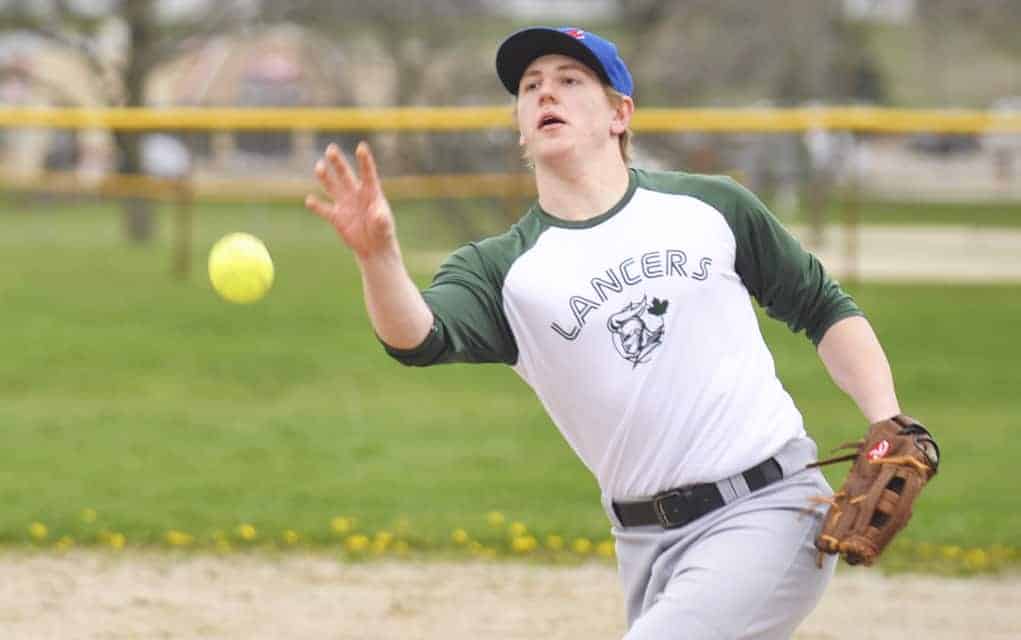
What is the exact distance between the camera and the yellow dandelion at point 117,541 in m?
6.68

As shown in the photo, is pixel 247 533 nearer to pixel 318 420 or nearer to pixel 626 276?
pixel 318 420

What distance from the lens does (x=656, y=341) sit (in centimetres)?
329

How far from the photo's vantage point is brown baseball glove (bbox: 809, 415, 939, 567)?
320 cm

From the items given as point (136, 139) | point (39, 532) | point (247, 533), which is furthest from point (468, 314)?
point (136, 139)

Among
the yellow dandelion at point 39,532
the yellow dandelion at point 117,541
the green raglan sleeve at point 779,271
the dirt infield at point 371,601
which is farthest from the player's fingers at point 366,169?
the yellow dandelion at point 39,532

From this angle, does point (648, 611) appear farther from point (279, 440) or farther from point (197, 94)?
point (197, 94)

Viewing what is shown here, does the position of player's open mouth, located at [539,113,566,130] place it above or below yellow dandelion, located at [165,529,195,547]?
above

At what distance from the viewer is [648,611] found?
3.18 m

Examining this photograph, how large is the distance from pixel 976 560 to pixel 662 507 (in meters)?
3.55

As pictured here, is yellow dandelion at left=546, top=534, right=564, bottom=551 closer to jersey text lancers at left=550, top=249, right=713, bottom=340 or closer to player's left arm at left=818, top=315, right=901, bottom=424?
player's left arm at left=818, top=315, right=901, bottom=424

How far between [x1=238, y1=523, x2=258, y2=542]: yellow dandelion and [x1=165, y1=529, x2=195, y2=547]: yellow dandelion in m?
0.19

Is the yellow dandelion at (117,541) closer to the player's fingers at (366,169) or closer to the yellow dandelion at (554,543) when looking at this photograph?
the yellow dandelion at (554,543)

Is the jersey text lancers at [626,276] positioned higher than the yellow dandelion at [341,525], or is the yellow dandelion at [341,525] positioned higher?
the jersey text lancers at [626,276]

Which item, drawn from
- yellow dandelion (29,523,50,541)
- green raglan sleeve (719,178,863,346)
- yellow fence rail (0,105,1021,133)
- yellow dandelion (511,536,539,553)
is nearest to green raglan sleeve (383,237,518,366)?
green raglan sleeve (719,178,863,346)
